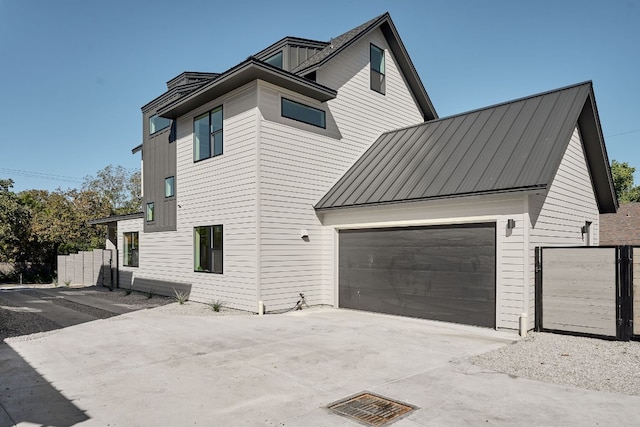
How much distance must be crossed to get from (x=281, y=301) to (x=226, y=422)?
7.41 meters

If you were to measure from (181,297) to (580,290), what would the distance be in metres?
11.0

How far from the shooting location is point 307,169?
12.6 m

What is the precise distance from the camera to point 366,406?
185 inches

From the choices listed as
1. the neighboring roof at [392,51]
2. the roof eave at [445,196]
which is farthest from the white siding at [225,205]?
the neighboring roof at [392,51]

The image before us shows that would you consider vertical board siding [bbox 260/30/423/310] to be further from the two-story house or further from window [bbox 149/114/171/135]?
window [bbox 149/114/171/135]

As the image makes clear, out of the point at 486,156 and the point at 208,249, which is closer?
the point at 486,156

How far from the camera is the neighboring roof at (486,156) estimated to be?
918 cm

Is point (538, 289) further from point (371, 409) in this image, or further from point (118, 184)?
point (118, 184)

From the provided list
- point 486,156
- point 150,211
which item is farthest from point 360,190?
point 150,211

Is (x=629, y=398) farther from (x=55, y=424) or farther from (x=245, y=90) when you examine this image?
(x=245, y=90)

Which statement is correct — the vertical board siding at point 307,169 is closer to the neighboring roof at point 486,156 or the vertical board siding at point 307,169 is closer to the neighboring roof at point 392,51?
the neighboring roof at point 392,51

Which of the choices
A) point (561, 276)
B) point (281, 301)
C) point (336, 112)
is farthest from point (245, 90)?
point (561, 276)

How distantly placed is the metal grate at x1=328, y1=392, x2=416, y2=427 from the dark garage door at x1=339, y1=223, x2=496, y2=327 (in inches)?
206

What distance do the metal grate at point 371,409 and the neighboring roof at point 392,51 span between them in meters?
10.3
